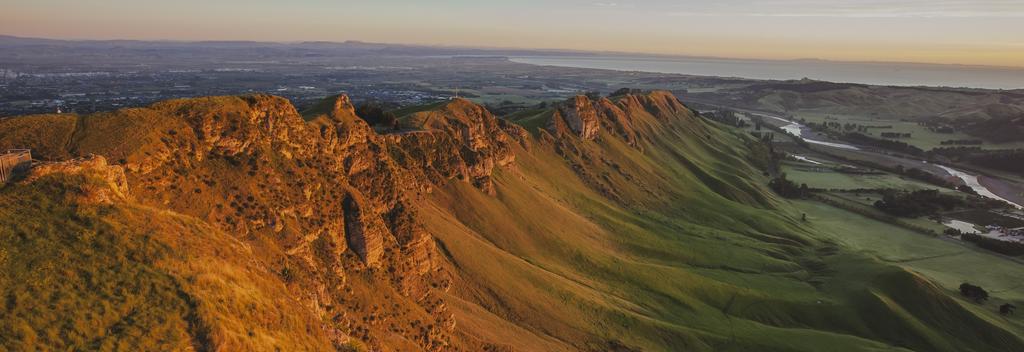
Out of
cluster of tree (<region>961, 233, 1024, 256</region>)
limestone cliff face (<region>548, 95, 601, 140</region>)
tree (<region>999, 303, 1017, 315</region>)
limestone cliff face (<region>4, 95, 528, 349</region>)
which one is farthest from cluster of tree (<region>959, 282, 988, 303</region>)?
limestone cliff face (<region>4, 95, 528, 349</region>)

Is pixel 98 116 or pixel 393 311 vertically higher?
pixel 98 116

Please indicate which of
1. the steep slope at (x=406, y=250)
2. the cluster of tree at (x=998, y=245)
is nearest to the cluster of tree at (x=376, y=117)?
the steep slope at (x=406, y=250)

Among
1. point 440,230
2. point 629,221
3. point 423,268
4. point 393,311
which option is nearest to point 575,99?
point 629,221

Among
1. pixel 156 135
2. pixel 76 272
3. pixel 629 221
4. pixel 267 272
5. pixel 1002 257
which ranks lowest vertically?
pixel 1002 257

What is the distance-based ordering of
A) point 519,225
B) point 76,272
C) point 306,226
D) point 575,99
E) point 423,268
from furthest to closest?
1. point 575,99
2. point 519,225
3. point 423,268
4. point 306,226
5. point 76,272

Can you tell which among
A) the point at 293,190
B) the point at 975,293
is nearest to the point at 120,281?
the point at 293,190

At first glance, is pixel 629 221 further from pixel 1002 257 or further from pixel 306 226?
pixel 1002 257

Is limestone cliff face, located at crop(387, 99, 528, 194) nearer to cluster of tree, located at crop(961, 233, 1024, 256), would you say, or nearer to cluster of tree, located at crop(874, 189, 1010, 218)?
cluster of tree, located at crop(961, 233, 1024, 256)
